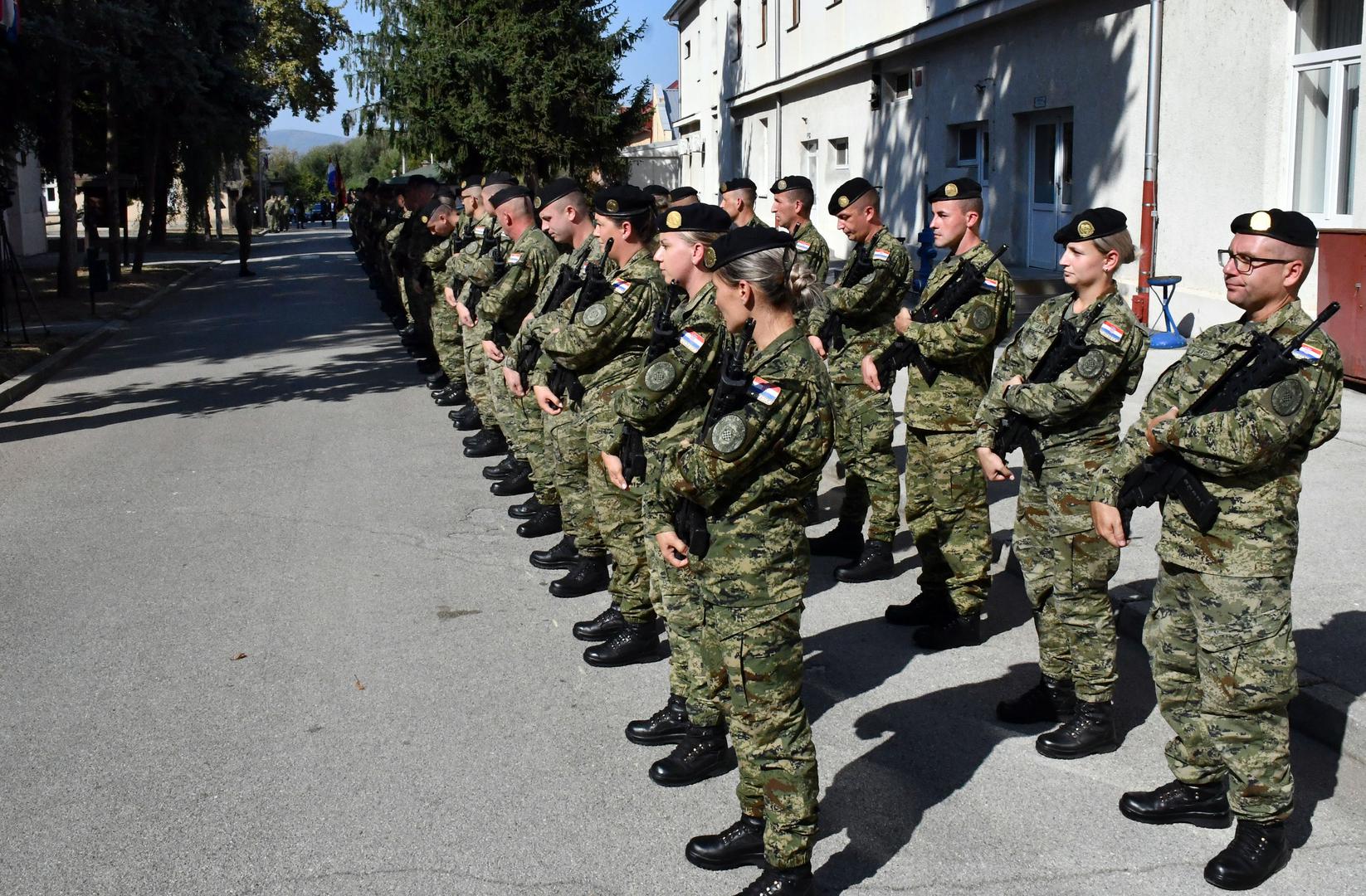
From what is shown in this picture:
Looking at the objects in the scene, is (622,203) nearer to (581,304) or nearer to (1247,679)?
(581,304)

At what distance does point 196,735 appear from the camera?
4910 mm

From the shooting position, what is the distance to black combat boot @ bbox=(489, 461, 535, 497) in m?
8.70

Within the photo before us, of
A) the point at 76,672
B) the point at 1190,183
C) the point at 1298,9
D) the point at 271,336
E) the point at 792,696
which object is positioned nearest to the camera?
the point at 792,696

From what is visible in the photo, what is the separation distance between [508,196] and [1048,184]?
10908 mm

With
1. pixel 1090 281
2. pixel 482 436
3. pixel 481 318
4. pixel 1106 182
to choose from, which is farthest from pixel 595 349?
pixel 1106 182

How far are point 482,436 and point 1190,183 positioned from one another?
7.81 m

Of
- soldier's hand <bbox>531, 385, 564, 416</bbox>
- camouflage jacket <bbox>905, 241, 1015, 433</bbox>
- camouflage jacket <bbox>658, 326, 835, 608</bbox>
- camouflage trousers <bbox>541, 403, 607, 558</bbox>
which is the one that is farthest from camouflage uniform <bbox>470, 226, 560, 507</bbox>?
camouflage jacket <bbox>658, 326, 835, 608</bbox>

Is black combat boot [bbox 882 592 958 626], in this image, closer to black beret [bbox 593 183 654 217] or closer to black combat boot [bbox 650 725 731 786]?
black combat boot [bbox 650 725 731 786]

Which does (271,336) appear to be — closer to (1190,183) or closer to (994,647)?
(1190,183)

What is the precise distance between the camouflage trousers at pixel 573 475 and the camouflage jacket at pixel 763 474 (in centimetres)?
237

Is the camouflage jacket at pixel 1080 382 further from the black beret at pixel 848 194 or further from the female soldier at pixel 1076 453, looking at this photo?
the black beret at pixel 848 194

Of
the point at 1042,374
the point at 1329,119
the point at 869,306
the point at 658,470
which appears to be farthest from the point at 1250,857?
the point at 1329,119

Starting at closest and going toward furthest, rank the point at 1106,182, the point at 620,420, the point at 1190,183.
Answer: the point at 620,420, the point at 1190,183, the point at 1106,182

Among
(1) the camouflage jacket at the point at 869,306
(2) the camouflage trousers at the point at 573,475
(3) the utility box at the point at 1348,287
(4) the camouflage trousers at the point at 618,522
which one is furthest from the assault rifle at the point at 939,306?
(3) the utility box at the point at 1348,287
